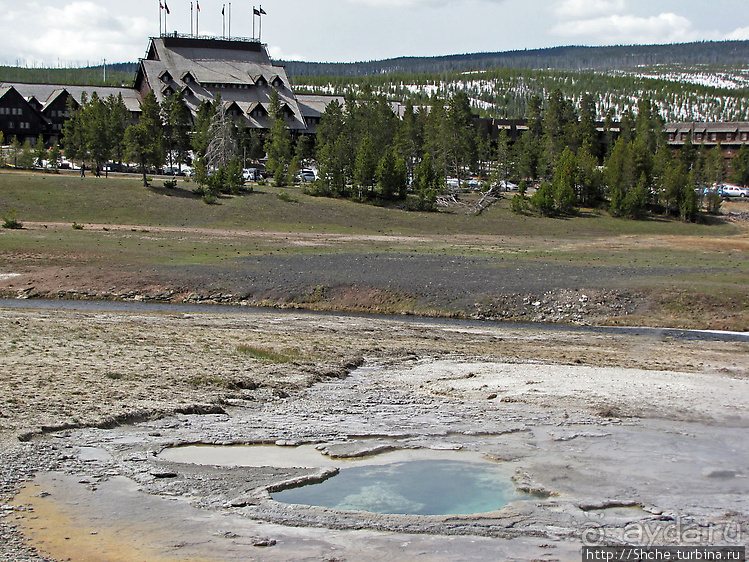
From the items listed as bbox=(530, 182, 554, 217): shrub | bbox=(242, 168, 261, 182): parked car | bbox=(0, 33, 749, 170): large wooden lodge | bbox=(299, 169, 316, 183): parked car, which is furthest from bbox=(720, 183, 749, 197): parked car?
bbox=(242, 168, 261, 182): parked car

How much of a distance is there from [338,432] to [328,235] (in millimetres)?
51325

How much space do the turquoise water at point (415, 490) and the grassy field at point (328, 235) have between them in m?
28.0

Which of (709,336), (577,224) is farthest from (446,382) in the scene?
(577,224)

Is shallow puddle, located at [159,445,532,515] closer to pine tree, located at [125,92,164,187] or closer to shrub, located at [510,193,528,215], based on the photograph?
pine tree, located at [125,92,164,187]

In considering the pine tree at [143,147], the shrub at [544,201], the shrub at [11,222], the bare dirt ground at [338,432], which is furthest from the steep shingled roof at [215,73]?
the bare dirt ground at [338,432]

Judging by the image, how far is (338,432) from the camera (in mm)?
16938

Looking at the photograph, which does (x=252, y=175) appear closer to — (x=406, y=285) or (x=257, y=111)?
(x=257, y=111)

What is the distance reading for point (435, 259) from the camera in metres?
53.2

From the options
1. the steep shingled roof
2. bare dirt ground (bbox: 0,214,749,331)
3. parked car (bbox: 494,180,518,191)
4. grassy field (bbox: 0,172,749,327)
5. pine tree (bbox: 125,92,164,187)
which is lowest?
bare dirt ground (bbox: 0,214,749,331)

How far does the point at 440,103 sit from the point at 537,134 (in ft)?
73.9

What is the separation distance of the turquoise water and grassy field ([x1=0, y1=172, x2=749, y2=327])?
28015 mm

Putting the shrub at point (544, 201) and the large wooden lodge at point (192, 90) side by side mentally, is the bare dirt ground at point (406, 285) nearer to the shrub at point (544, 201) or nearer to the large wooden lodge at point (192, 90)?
the shrub at point (544, 201)

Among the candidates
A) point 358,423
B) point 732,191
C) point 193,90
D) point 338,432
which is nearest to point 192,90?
point 193,90

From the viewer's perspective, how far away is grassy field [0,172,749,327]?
48.0 m
